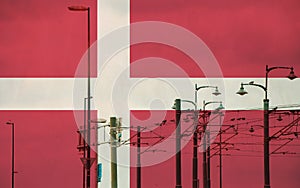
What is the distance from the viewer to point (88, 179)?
3803 cm

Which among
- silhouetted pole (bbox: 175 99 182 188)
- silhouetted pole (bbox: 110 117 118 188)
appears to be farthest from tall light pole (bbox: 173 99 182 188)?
silhouetted pole (bbox: 110 117 118 188)

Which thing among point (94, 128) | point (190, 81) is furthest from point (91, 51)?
point (190, 81)

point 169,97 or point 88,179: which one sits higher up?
point 169,97

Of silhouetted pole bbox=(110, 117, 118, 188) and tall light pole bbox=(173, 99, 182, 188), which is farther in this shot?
silhouetted pole bbox=(110, 117, 118, 188)

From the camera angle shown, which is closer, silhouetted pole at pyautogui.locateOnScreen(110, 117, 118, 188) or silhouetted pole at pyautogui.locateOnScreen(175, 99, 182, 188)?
silhouetted pole at pyautogui.locateOnScreen(175, 99, 182, 188)

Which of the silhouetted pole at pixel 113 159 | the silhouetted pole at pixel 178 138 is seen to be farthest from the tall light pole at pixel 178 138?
the silhouetted pole at pixel 113 159

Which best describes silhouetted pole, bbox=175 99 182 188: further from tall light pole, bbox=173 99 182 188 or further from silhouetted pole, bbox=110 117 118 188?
silhouetted pole, bbox=110 117 118 188

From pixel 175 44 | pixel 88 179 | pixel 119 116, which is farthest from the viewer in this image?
pixel 119 116

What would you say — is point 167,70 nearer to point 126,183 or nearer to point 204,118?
point 204,118

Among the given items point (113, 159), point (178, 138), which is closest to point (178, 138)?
point (178, 138)

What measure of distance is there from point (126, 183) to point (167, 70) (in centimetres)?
3009

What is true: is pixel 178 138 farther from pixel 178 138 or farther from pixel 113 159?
pixel 113 159

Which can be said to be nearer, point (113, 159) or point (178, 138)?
point (178, 138)

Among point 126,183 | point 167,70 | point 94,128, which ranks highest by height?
point 167,70
